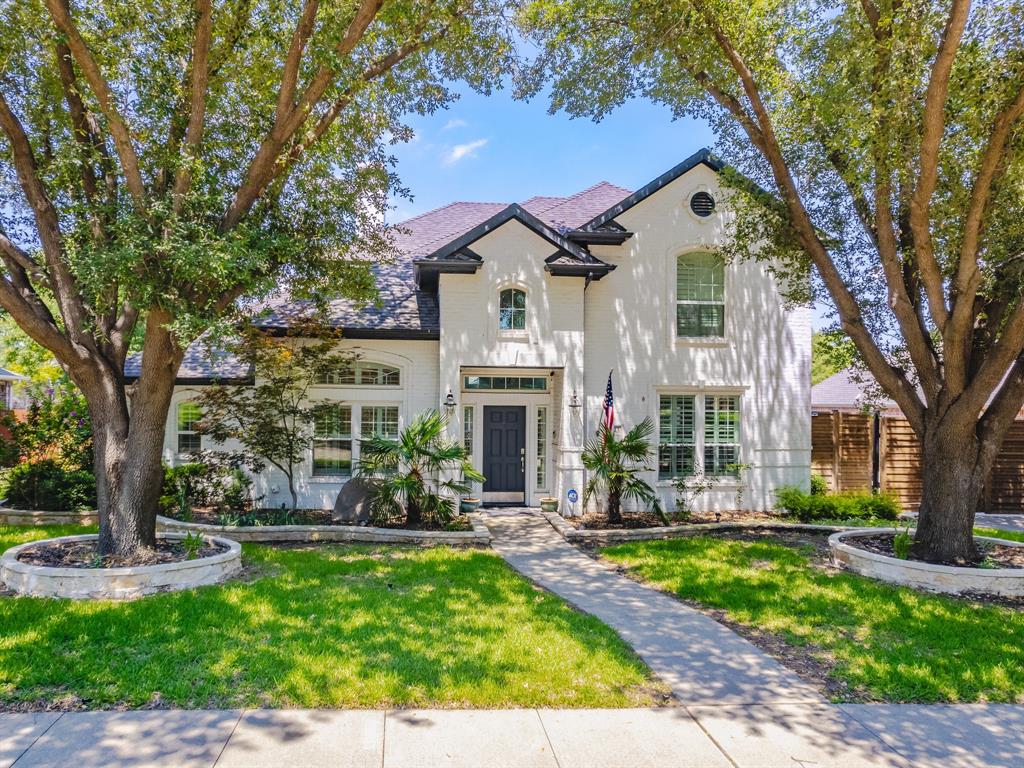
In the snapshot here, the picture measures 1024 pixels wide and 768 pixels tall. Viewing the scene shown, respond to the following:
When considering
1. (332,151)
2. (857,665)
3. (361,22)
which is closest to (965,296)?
(857,665)

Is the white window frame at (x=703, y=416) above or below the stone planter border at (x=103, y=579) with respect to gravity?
above

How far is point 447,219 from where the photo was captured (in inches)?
626

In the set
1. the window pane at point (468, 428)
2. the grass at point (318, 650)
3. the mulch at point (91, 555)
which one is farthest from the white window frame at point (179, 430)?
the grass at point (318, 650)

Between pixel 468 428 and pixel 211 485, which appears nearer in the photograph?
pixel 211 485

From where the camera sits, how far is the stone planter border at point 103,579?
6.35m

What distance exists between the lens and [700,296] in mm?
13016

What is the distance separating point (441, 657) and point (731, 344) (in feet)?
33.1

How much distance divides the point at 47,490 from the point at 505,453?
28.2 feet

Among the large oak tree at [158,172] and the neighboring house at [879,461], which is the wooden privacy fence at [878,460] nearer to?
the neighboring house at [879,461]

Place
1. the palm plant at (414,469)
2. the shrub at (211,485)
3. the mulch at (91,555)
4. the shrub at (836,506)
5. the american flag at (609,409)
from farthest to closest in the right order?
the shrub at (836,506)
the american flag at (609,409)
the shrub at (211,485)
the palm plant at (414,469)
the mulch at (91,555)

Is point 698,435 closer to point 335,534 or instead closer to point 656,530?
point 656,530

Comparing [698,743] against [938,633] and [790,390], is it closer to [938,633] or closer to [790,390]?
[938,633]

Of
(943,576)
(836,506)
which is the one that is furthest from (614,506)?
(943,576)

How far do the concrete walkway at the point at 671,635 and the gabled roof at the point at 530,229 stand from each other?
5.33m
